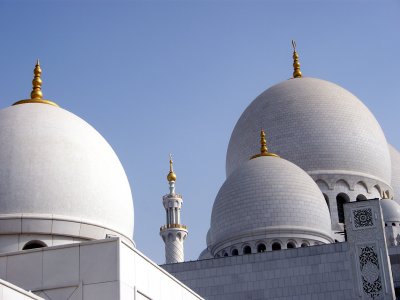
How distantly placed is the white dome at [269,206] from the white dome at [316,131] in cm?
308

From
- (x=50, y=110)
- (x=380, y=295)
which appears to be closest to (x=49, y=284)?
(x=50, y=110)

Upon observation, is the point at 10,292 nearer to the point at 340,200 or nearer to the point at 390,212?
the point at 390,212

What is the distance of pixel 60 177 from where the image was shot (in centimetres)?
1270

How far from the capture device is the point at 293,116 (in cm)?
2791

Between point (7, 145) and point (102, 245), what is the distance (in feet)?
11.3

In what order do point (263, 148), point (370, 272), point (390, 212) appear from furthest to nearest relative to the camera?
point (263, 148) < point (390, 212) < point (370, 272)

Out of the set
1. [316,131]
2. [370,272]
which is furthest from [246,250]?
[316,131]

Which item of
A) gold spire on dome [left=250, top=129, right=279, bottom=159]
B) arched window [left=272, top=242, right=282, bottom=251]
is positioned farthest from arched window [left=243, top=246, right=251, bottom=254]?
gold spire on dome [left=250, top=129, right=279, bottom=159]

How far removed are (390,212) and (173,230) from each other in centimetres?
1089

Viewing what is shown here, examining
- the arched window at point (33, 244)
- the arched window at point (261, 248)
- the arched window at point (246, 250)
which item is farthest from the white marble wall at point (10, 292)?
the arched window at point (246, 250)

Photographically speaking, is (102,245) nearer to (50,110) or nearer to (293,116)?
(50,110)

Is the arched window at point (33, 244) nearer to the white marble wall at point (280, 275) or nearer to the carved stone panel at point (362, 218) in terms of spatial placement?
the white marble wall at point (280, 275)

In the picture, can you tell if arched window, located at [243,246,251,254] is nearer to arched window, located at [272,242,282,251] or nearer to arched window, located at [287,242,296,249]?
arched window, located at [272,242,282,251]

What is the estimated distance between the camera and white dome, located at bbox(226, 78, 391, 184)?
89.1 feet
